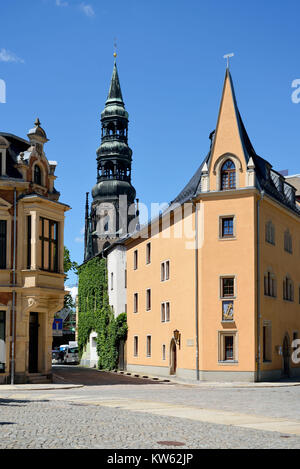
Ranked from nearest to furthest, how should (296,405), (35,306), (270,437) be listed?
(270,437)
(296,405)
(35,306)

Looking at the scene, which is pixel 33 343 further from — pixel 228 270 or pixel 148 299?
pixel 148 299

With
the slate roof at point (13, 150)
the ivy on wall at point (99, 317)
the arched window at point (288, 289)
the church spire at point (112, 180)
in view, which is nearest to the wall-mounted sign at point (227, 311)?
the arched window at point (288, 289)

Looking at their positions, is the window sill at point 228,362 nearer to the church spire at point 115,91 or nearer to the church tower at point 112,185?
the church tower at point 112,185

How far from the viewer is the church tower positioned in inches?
3821

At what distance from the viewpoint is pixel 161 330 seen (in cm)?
4553

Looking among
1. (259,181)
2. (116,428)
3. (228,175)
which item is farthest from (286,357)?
(116,428)

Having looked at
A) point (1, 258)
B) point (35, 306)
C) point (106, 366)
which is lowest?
point (106, 366)

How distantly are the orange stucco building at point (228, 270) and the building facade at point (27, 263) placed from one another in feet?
29.1

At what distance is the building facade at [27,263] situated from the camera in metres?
32.6

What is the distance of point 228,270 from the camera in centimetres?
3916

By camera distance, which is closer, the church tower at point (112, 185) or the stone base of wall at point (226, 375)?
the stone base of wall at point (226, 375)

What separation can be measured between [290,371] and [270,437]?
106 feet
